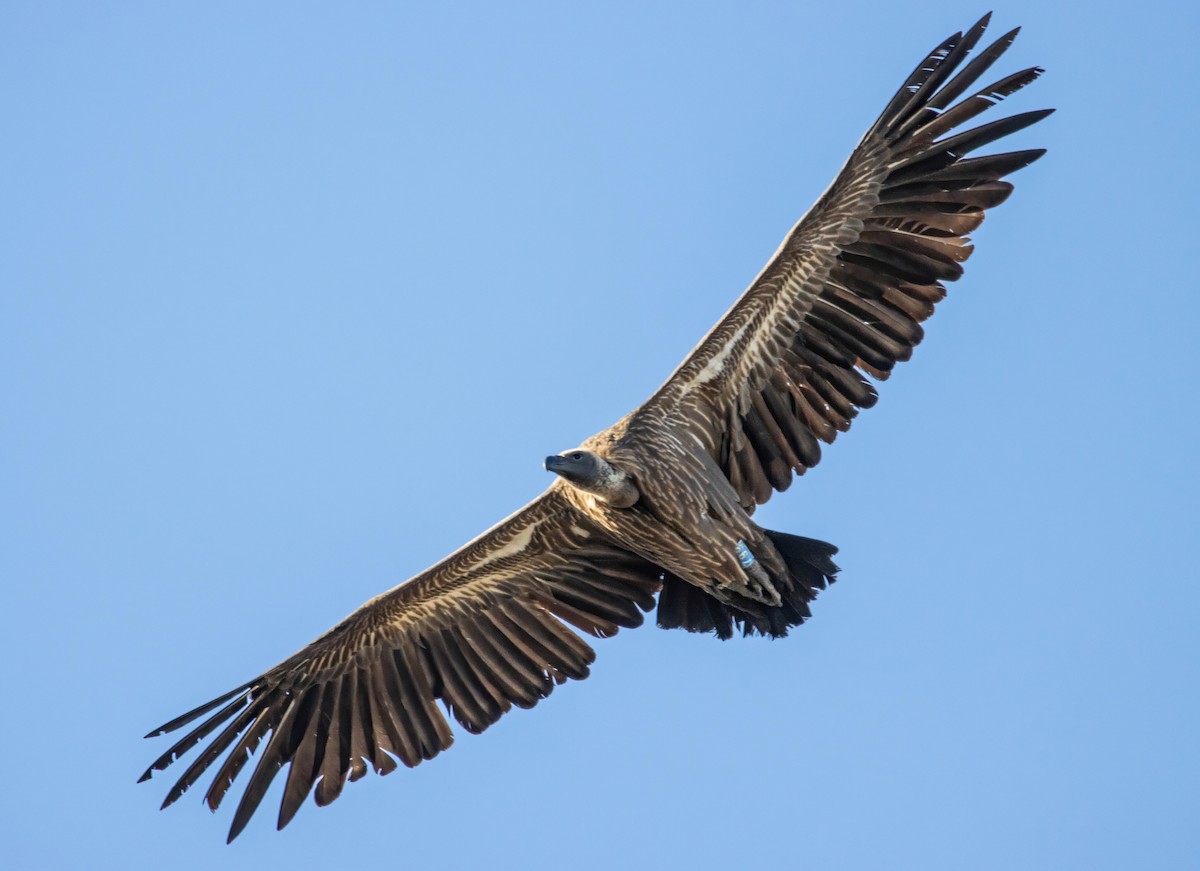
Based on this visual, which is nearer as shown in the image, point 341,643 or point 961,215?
point 961,215

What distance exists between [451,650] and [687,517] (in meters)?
2.88

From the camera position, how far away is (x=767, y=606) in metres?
16.0

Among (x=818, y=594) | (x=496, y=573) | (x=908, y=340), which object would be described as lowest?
(x=818, y=594)

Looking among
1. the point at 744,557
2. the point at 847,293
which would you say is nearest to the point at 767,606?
the point at 744,557

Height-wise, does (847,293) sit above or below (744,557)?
above

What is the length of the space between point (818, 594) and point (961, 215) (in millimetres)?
3578

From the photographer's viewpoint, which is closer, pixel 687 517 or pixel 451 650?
pixel 687 517

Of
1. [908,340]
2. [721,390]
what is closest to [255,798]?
[721,390]

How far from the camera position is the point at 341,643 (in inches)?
665

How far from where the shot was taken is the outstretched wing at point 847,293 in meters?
15.6

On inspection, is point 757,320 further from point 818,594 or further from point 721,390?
point 818,594

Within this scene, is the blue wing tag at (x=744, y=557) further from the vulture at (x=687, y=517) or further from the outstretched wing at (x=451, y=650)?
the outstretched wing at (x=451, y=650)

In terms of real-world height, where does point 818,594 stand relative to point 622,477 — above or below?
below

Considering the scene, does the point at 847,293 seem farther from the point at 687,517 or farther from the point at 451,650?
the point at 451,650
